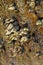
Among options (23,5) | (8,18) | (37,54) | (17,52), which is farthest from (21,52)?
(23,5)

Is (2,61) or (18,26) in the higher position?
(18,26)

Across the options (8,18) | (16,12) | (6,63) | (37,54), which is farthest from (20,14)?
(6,63)

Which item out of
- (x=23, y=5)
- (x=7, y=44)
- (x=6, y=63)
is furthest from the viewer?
(x=6, y=63)

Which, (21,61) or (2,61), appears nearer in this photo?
(21,61)

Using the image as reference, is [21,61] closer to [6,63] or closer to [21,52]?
[21,52]

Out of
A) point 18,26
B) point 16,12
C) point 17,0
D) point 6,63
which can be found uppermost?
point 17,0

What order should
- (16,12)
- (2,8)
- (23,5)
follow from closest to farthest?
(23,5), (16,12), (2,8)
